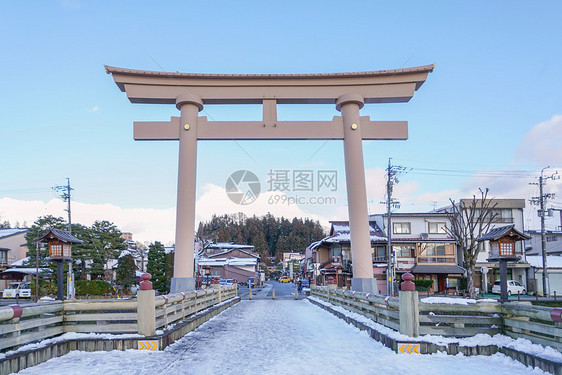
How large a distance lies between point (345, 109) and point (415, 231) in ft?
85.5

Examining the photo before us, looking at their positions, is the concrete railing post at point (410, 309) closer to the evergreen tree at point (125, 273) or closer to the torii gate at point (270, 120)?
the torii gate at point (270, 120)

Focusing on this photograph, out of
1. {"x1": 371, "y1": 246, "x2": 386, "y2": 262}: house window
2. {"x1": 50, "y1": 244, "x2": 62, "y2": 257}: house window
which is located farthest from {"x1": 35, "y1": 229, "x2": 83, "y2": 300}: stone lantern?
{"x1": 371, "y1": 246, "x2": 386, "y2": 262}: house window

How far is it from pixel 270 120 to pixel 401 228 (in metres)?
26.6

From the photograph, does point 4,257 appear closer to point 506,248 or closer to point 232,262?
point 232,262

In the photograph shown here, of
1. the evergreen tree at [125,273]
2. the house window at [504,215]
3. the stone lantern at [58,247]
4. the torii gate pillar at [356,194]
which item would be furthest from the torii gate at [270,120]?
the house window at [504,215]

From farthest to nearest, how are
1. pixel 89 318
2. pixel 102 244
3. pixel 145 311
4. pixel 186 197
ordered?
pixel 102 244 → pixel 186 197 → pixel 89 318 → pixel 145 311

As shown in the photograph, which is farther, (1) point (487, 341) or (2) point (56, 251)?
(2) point (56, 251)

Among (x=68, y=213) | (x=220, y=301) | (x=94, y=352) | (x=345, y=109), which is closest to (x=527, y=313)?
(x=94, y=352)

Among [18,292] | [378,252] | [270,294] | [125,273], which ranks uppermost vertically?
[378,252]

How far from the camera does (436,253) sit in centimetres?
3750

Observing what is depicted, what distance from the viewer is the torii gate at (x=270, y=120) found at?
47.0 feet

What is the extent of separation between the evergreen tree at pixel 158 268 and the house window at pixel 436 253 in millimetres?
20356

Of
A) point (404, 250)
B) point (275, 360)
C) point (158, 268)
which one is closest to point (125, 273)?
point (158, 268)

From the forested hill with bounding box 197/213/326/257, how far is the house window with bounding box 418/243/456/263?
204 feet
